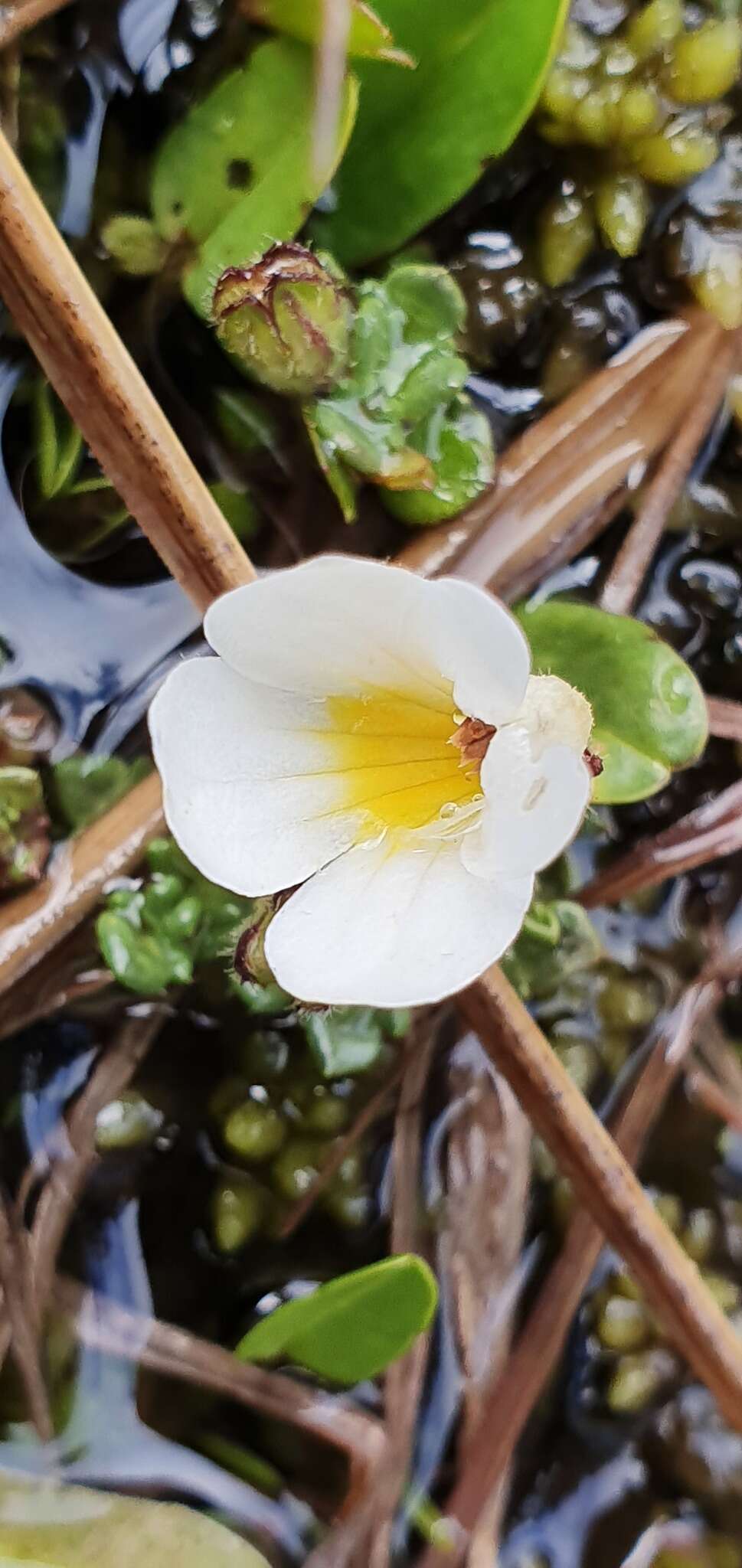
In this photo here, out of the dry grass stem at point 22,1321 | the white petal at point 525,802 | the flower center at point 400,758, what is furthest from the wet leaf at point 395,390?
the dry grass stem at point 22,1321

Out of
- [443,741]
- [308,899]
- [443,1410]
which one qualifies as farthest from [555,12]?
[443,1410]

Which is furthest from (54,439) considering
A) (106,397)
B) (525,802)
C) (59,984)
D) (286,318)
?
(525,802)

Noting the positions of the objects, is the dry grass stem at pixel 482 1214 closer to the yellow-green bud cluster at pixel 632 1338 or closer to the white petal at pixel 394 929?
the yellow-green bud cluster at pixel 632 1338

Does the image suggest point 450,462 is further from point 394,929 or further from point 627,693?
point 394,929

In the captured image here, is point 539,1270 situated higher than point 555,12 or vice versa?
point 555,12

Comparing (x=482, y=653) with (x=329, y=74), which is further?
(x=329, y=74)

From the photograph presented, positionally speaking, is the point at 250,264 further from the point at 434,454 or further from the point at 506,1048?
the point at 506,1048

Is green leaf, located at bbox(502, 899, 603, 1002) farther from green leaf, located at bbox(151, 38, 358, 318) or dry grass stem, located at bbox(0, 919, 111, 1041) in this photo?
green leaf, located at bbox(151, 38, 358, 318)
